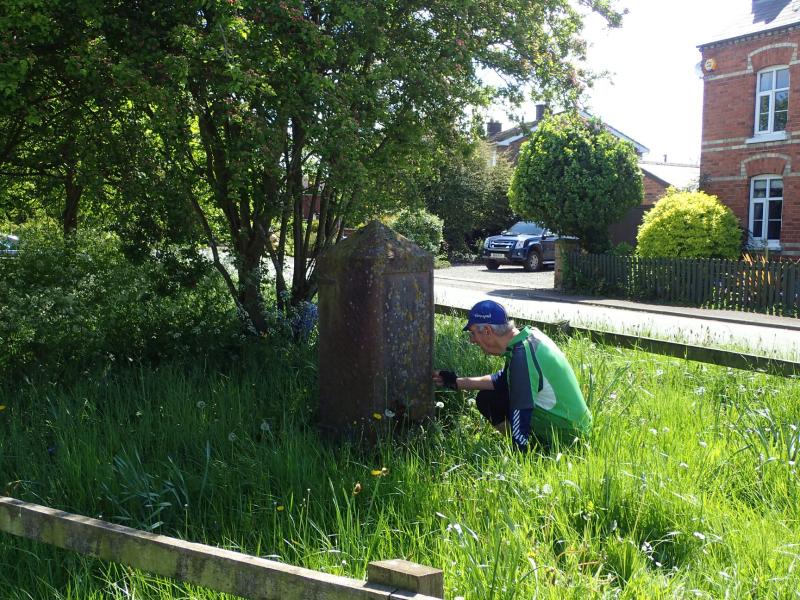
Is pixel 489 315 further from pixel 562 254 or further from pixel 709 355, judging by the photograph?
pixel 562 254

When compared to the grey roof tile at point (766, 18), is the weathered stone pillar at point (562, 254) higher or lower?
lower

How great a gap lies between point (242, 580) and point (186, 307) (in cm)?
567

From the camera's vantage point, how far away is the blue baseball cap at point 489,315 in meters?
4.88

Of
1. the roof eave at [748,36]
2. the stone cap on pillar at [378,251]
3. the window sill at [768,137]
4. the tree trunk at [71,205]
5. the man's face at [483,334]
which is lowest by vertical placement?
the man's face at [483,334]

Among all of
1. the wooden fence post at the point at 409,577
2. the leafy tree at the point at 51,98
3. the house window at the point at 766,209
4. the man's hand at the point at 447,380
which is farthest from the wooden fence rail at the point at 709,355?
the house window at the point at 766,209

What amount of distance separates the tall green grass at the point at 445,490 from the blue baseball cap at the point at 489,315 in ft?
2.19

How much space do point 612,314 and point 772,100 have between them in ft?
34.2

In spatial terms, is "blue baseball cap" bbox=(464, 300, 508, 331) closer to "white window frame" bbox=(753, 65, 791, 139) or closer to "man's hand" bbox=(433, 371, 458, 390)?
"man's hand" bbox=(433, 371, 458, 390)

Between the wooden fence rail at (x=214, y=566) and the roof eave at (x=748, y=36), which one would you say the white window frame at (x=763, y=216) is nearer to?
the roof eave at (x=748, y=36)

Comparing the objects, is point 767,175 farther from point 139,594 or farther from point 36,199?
point 139,594

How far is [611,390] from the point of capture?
5.80 m

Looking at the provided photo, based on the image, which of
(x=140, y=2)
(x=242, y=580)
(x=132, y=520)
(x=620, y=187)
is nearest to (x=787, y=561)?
(x=242, y=580)

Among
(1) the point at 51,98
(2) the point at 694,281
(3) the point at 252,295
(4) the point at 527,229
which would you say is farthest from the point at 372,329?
(4) the point at 527,229

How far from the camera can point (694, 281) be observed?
19172mm
